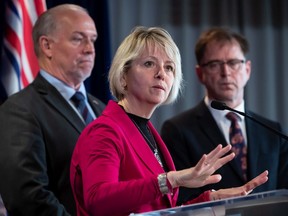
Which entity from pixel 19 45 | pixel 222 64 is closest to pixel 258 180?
pixel 222 64

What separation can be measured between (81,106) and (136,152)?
106 centimetres

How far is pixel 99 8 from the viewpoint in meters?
4.11

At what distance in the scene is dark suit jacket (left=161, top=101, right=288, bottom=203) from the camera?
310 centimetres

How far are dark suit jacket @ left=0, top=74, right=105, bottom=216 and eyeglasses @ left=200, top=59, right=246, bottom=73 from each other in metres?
0.88

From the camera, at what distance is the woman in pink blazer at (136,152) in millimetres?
1833

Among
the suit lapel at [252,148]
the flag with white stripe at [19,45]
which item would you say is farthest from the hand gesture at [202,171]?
the flag with white stripe at [19,45]

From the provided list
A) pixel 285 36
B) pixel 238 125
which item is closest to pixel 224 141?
pixel 238 125

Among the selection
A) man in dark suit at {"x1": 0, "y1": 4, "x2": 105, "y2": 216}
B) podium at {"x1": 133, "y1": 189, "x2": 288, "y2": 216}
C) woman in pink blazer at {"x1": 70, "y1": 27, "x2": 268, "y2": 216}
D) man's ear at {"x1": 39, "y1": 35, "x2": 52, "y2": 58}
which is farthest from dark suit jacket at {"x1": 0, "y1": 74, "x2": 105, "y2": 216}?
podium at {"x1": 133, "y1": 189, "x2": 288, "y2": 216}

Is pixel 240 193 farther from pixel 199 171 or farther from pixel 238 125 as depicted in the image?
pixel 238 125

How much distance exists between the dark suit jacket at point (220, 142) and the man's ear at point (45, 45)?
0.69 metres

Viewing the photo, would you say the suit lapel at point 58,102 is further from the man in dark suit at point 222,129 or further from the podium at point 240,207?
the podium at point 240,207

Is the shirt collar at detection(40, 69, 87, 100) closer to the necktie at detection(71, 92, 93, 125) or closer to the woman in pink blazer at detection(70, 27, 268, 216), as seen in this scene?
the necktie at detection(71, 92, 93, 125)

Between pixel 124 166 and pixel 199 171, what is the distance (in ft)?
1.01

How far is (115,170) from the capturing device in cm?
189
